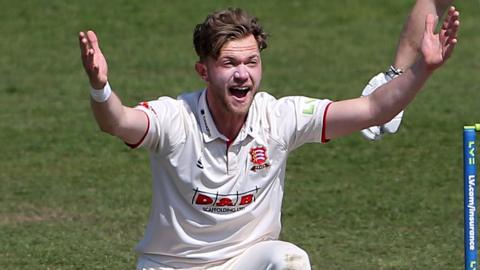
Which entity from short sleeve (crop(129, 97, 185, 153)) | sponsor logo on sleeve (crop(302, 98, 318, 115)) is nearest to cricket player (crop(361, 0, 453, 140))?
sponsor logo on sleeve (crop(302, 98, 318, 115))

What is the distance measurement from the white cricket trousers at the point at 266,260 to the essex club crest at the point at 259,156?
402 mm

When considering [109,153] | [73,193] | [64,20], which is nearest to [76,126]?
[109,153]

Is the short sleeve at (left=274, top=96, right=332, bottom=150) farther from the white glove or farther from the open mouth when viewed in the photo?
the white glove

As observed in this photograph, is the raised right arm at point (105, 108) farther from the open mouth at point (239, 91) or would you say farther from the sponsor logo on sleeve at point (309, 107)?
the sponsor logo on sleeve at point (309, 107)

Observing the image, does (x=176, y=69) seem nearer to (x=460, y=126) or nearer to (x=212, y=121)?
(x=460, y=126)

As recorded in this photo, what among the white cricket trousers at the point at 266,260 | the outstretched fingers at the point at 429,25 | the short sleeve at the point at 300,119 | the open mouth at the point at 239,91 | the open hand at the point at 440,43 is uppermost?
the outstretched fingers at the point at 429,25

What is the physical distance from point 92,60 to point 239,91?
0.86 metres

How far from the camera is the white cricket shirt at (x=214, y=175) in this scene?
21.2 feet

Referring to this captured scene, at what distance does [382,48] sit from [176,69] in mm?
3039

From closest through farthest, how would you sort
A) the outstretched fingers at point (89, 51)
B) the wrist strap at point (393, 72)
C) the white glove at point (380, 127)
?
the outstretched fingers at point (89, 51)
the white glove at point (380, 127)
the wrist strap at point (393, 72)

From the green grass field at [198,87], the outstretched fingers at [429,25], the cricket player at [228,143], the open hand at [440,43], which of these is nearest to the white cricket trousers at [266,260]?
the cricket player at [228,143]

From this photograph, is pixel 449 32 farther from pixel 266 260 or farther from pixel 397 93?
pixel 266 260

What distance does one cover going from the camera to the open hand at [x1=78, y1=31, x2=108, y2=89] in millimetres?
5875

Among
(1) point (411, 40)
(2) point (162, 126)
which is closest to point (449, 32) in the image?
(2) point (162, 126)
